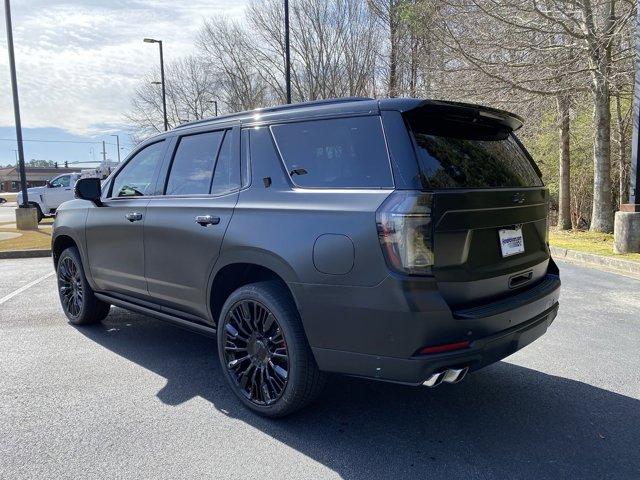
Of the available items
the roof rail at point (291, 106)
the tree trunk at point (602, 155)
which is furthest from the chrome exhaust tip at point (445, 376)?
the tree trunk at point (602, 155)

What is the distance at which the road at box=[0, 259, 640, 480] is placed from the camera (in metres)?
2.74

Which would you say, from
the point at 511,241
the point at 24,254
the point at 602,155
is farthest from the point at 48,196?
the point at 511,241

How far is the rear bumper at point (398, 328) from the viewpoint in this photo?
2557 mm

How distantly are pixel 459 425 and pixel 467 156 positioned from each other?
1645 millimetres

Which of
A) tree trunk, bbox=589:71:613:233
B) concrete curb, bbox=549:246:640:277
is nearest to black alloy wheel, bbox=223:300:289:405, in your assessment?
concrete curb, bbox=549:246:640:277

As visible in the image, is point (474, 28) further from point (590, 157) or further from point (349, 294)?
point (349, 294)

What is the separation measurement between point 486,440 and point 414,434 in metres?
0.41

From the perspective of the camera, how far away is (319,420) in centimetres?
327

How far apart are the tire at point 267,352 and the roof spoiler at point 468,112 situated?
4.51 feet

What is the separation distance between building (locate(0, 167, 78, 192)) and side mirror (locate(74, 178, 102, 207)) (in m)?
91.5

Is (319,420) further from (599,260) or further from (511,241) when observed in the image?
(599,260)

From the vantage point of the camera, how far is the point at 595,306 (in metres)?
6.01

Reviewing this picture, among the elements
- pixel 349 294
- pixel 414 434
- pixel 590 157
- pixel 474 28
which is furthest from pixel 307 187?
pixel 590 157

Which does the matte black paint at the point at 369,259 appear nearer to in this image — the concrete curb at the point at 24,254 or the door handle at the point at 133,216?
the door handle at the point at 133,216
